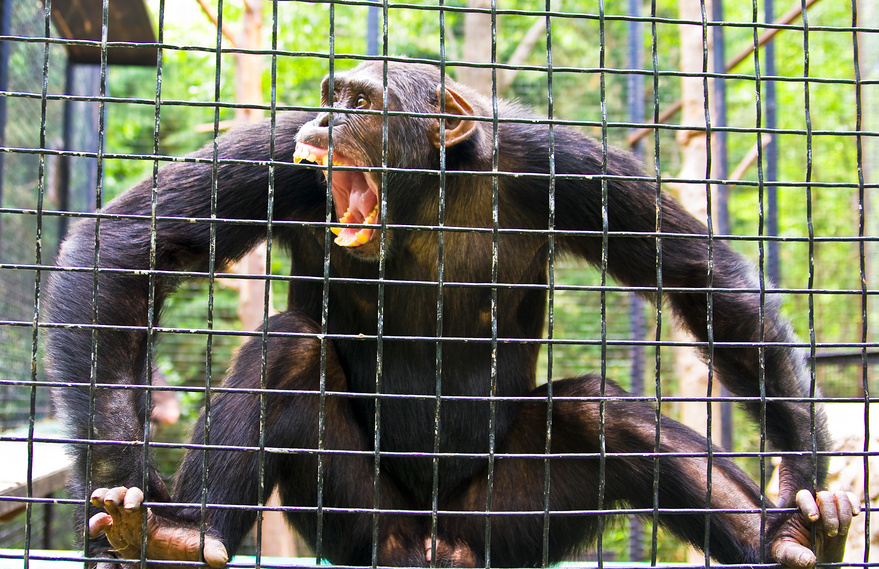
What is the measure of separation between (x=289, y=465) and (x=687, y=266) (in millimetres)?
1710

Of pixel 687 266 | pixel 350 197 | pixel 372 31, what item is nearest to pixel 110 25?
pixel 372 31

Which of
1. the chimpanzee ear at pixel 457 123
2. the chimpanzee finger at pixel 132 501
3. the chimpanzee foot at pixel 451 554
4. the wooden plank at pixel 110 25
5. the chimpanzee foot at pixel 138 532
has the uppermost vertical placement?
the wooden plank at pixel 110 25

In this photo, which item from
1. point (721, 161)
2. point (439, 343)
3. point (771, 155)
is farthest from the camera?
point (771, 155)

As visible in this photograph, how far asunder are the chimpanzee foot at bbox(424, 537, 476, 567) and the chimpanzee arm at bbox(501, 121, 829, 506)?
1.20m

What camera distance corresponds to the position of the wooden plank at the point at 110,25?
18.2 ft

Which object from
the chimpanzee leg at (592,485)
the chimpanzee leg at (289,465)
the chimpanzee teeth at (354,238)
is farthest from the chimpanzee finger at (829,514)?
the chimpanzee teeth at (354,238)

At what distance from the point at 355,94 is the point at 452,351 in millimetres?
1064

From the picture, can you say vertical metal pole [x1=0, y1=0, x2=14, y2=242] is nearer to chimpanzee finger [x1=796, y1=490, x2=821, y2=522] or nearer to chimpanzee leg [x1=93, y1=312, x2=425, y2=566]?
chimpanzee leg [x1=93, y1=312, x2=425, y2=566]

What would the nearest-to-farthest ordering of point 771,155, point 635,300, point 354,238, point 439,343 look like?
point 439,343, point 354,238, point 771,155, point 635,300

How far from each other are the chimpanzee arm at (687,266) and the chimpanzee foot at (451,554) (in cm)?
120

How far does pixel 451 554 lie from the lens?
293cm

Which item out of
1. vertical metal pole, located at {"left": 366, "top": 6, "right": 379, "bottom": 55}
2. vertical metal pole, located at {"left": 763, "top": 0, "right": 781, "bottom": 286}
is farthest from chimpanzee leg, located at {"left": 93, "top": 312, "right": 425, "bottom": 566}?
vertical metal pole, located at {"left": 763, "top": 0, "right": 781, "bottom": 286}

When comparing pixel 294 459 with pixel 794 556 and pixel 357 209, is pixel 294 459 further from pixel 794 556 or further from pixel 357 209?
pixel 794 556

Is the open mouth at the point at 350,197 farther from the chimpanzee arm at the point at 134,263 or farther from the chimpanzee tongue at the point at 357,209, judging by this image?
the chimpanzee arm at the point at 134,263
